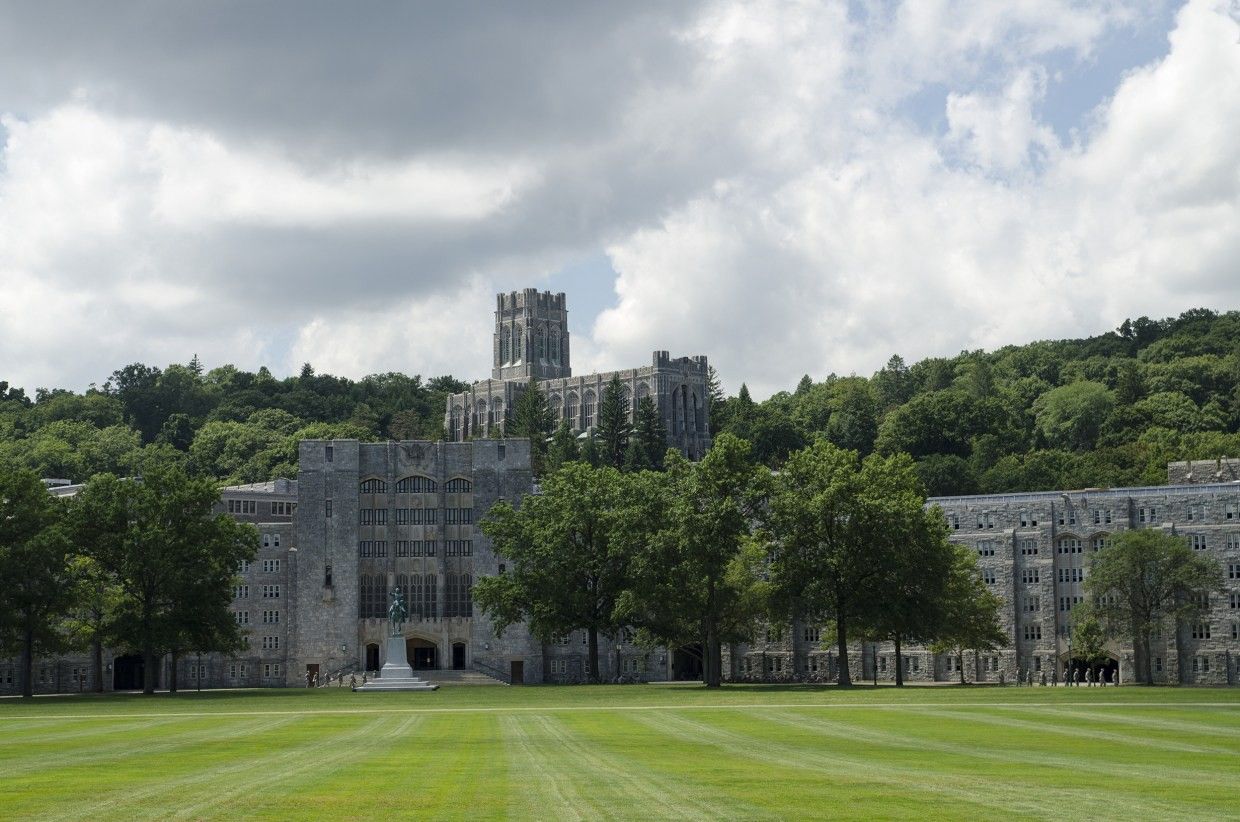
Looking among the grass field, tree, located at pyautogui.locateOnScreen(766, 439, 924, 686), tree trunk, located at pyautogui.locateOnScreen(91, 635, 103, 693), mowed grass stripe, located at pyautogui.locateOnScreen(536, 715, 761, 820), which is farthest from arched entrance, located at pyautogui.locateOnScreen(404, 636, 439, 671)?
mowed grass stripe, located at pyautogui.locateOnScreen(536, 715, 761, 820)

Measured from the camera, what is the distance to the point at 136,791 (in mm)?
33094

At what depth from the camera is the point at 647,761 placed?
40.2 meters

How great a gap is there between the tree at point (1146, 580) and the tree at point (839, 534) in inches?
734

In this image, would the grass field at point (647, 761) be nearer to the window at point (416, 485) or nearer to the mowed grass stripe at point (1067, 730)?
the mowed grass stripe at point (1067, 730)

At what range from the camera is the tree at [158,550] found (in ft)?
341

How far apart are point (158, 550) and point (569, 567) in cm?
2819

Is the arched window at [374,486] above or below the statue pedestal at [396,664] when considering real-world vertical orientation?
above

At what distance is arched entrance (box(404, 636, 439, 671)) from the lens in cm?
13950

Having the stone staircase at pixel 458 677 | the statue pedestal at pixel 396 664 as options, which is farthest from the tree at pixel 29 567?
the stone staircase at pixel 458 677

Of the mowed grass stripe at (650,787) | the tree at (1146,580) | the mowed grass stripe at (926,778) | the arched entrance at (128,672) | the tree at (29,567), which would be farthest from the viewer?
the arched entrance at (128,672)

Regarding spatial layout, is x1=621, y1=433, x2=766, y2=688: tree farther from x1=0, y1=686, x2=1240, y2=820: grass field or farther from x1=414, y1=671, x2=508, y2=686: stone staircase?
x1=0, y1=686, x2=1240, y2=820: grass field

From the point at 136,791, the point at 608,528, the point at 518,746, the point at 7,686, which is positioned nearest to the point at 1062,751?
the point at 518,746

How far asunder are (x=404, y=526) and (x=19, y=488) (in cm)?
4326

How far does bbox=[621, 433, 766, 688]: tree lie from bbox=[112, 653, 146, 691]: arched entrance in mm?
45339
